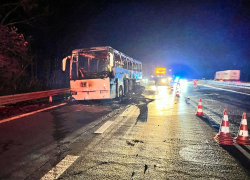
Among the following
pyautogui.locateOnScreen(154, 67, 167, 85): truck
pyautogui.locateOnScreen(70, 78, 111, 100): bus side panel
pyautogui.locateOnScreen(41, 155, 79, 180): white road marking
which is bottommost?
pyautogui.locateOnScreen(41, 155, 79, 180): white road marking

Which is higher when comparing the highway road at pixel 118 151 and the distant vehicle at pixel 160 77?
the distant vehicle at pixel 160 77

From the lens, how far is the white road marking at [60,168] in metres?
3.59

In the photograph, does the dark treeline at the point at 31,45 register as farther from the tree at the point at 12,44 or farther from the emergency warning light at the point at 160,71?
the emergency warning light at the point at 160,71

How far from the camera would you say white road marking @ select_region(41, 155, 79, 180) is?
3.59 m

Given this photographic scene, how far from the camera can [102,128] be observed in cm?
679

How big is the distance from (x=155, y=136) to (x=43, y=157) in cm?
302

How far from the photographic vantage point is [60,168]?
3.89 m

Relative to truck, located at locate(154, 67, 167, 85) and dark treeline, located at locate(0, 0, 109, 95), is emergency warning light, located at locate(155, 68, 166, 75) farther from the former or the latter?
dark treeline, located at locate(0, 0, 109, 95)

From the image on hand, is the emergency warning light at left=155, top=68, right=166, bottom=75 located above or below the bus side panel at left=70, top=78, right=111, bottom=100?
above

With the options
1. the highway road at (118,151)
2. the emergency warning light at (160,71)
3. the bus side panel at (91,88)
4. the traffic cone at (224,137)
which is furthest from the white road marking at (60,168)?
the emergency warning light at (160,71)

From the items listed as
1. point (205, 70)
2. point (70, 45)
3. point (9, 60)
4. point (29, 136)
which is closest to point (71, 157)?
point (29, 136)

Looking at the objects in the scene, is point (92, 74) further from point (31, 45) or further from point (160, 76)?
point (160, 76)

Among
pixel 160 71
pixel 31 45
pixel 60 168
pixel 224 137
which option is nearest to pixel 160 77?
pixel 160 71

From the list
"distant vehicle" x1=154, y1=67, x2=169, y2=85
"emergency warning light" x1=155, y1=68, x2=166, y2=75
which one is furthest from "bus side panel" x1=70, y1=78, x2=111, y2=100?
"emergency warning light" x1=155, y1=68, x2=166, y2=75
